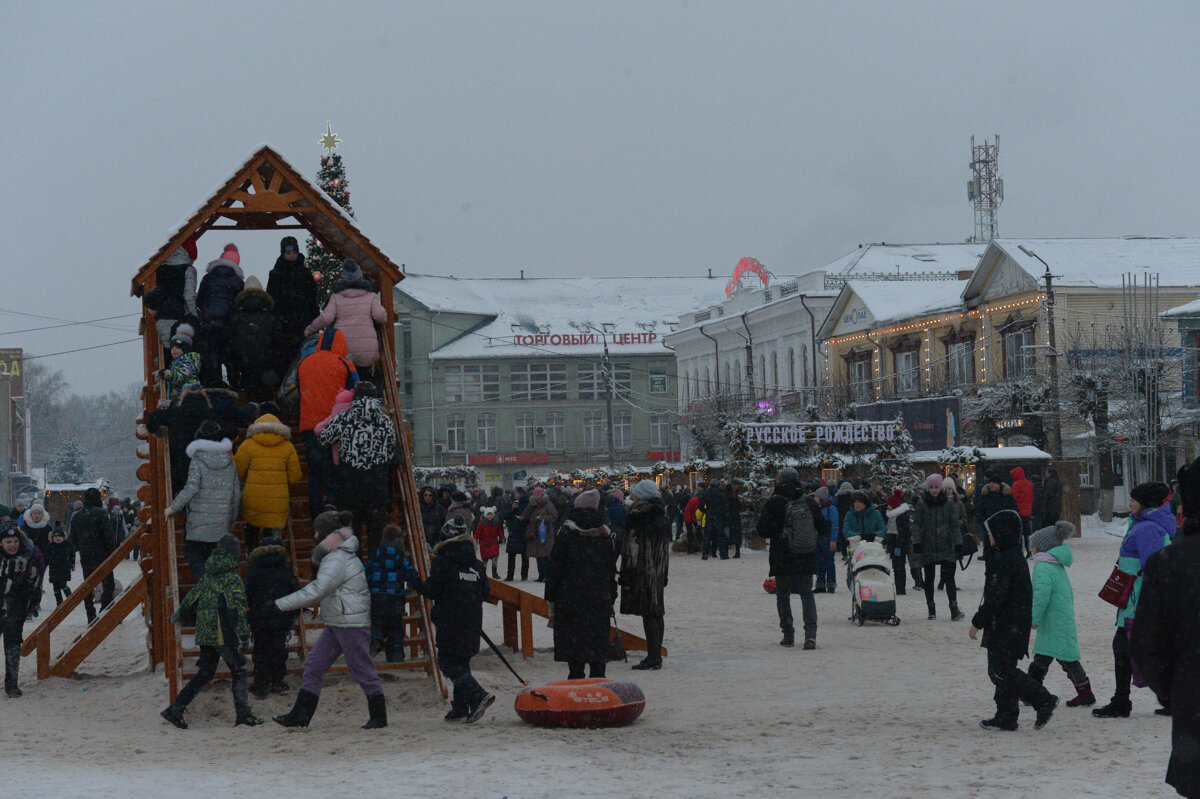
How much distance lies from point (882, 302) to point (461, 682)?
47.1 metres

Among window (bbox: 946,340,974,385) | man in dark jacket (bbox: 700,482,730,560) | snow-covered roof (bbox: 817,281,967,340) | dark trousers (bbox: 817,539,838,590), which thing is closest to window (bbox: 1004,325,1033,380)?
window (bbox: 946,340,974,385)

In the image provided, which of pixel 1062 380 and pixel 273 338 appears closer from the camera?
pixel 273 338

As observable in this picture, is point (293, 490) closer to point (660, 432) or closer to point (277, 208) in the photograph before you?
point (277, 208)

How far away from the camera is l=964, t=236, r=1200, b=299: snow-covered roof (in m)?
45.8

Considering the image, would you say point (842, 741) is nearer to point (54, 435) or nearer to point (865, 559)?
point (865, 559)

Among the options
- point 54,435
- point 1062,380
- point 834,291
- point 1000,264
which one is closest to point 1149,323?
point 1062,380

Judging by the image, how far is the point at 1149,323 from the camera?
42594 mm

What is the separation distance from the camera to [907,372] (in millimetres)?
53250

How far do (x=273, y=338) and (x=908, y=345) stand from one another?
42686mm

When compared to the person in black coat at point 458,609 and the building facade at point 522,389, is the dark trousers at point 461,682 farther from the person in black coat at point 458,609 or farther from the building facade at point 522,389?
the building facade at point 522,389

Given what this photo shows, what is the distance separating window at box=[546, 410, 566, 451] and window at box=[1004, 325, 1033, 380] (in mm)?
35527

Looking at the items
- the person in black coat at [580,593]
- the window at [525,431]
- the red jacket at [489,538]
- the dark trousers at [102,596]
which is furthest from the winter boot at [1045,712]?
the window at [525,431]

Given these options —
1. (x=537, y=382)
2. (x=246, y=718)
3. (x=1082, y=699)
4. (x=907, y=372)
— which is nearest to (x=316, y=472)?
(x=246, y=718)

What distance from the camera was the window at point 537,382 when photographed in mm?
79500
